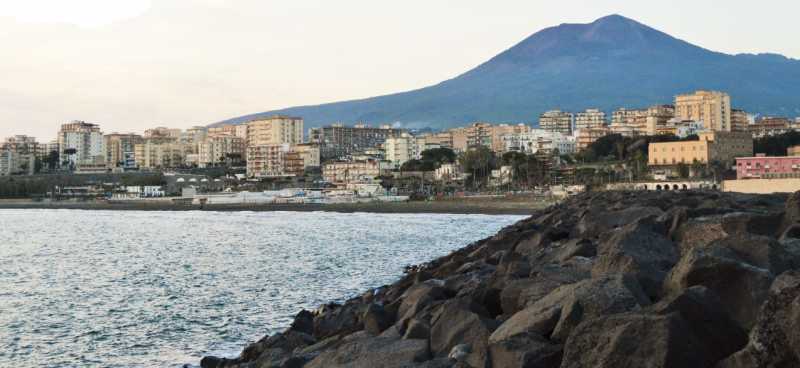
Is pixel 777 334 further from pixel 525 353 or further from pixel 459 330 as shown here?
pixel 459 330

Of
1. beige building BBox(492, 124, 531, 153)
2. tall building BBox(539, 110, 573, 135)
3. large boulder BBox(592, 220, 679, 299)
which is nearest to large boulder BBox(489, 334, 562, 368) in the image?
large boulder BBox(592, 220, 679, 299)

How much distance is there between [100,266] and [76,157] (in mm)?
155983

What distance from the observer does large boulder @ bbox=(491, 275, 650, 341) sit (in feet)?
16.0

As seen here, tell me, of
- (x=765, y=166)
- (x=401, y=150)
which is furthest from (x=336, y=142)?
(x=765, y=166)

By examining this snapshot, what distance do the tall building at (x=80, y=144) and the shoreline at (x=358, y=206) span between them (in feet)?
203

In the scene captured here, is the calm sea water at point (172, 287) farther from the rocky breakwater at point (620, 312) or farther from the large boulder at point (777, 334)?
the large boulder at point (777, 334)

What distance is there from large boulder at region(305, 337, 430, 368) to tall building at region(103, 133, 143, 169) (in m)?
173

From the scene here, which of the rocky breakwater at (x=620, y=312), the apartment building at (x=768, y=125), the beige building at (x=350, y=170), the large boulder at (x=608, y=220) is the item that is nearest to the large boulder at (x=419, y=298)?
the rocky breakwater at (x=620, y=312)

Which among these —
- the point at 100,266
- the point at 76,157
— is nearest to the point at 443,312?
the point at 100,266

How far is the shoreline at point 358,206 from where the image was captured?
2820 inches

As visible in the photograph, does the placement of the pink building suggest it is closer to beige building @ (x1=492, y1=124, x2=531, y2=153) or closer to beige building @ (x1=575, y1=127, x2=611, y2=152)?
beige building @ (x1=575, y1=127, x2=611, y2=152)

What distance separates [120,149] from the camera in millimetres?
177375

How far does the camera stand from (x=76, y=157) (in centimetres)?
17412

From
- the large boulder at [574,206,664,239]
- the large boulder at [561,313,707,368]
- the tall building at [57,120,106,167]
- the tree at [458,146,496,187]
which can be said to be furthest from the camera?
the tall building at [57,120,106,167]
